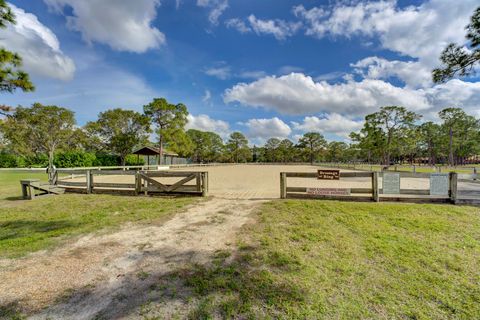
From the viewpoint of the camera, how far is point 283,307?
94.4 inches

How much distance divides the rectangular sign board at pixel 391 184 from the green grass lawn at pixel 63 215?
6.65 m

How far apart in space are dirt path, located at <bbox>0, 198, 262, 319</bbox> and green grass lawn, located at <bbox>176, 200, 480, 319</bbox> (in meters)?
0.52

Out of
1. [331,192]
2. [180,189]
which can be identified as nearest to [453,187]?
[331,192]

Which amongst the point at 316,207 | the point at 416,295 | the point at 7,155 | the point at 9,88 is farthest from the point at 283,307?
the point at 7,155

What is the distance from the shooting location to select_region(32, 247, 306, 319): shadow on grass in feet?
7.65

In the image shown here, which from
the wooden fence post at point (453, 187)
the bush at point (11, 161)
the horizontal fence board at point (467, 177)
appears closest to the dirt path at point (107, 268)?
the wooden fence post at point (453, 187)

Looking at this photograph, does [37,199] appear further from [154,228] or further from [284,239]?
[284,239]

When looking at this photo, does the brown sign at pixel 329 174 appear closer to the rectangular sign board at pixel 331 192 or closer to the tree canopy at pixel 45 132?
the rectangular sign board at pixel 331 192

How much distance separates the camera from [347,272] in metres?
3.10

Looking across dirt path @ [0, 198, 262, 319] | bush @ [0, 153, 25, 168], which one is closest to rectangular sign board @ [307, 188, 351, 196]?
dirt path @ [0, 198, 262, 319]

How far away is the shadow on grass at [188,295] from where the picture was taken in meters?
2.33

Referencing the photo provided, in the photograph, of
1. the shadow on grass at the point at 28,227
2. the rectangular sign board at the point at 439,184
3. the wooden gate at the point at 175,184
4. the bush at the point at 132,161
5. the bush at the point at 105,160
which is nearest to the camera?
the shadow on grass at the point at 28,227

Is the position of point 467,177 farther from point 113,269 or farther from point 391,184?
point 113,269

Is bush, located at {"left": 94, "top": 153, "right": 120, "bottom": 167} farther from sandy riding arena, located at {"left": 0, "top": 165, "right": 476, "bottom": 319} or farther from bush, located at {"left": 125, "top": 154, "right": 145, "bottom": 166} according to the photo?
sandy riding arena, located at {"left": 0, "top": 165, "right": 476, "bottom": 319}
